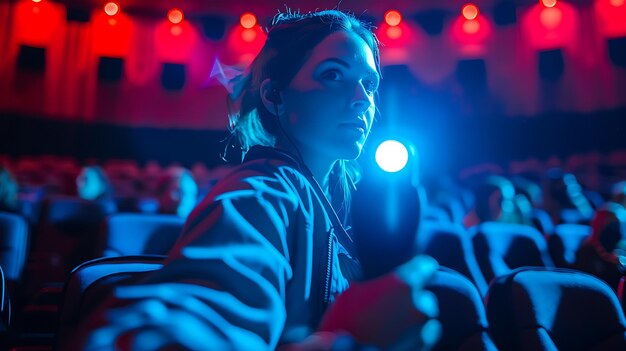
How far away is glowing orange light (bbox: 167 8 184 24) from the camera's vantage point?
10.1 m

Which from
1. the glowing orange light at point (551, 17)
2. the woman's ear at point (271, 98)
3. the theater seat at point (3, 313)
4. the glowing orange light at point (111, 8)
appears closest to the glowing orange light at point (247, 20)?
the glowing orange light at point (111, 8)

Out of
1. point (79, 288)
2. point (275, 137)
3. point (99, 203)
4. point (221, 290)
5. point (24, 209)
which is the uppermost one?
point (275, 137)

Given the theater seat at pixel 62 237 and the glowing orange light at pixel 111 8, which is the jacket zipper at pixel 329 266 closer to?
the theater seat at pixel 62 237

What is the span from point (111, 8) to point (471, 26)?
7.89 metres

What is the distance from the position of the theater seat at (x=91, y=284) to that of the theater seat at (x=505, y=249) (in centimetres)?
169

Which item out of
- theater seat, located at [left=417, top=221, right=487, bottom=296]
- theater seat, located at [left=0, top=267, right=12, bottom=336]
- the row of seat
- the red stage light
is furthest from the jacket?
the red stage light

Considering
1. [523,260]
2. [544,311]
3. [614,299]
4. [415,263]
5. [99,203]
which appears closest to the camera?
[415,263]

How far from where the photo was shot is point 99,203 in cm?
266

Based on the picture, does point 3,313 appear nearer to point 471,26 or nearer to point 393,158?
point 393,158

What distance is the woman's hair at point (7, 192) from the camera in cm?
276

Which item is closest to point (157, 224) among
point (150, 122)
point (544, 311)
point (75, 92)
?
point (544, 311)

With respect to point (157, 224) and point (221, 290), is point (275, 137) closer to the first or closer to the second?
point (221, 290)

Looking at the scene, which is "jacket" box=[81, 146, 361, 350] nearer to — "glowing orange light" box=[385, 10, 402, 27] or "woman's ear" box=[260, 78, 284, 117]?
"woman's ear" box=[260, 78, 284, 117]

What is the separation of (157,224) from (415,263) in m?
1.70
